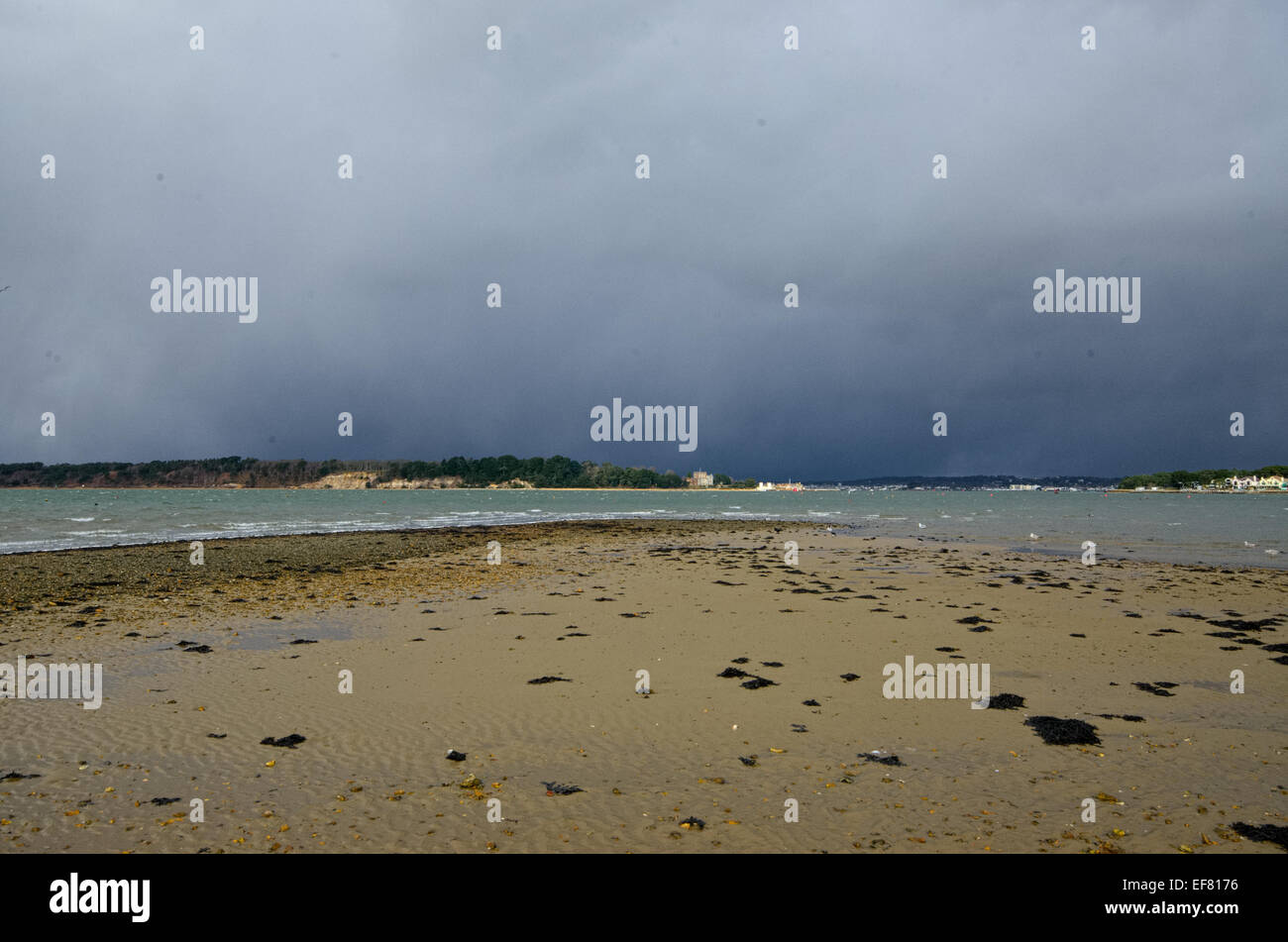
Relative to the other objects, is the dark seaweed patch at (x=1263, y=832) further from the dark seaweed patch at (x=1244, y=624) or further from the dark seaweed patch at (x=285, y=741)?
the dark seaweed patch at (x=1244, y=624)

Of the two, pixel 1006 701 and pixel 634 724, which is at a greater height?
pixel 634 724

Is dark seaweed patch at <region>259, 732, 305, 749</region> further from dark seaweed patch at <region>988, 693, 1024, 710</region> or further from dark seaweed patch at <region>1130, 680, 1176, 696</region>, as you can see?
dark seaweed patch at <region>1130, 680, 1176, 696</region>

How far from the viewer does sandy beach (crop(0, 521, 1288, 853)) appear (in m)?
5.98

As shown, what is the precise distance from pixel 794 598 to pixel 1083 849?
14.2 metres

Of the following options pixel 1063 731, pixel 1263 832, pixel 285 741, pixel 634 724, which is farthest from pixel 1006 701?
pixel 285 741

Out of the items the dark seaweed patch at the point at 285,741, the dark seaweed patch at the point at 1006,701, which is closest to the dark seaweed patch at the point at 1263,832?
the dark seaweed patch at the point at 1006,701

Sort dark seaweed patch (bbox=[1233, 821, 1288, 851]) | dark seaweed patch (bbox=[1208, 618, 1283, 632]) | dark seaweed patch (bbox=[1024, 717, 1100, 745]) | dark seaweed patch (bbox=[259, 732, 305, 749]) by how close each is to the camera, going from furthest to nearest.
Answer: dark seaweed patch (bbox=[1208, 618, 1283, 632]) < dark seaweed patch (bbox=[1024, 717, 1100, 745]) < dark seaweed patch (bbox=[259, 732, 305, 749]) < dark seaweed patch (bbox=[1233, 821, 1288, 851])

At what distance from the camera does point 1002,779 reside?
707cm

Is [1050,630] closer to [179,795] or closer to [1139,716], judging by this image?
[1139,716]

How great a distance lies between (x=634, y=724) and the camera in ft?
29.2

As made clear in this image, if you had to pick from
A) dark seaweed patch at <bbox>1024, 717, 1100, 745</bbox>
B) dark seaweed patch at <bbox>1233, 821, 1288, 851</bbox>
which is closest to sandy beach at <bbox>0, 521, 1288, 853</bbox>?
dark seaweed patch at <bbox>1233, 821, 1288, 851</bbox>

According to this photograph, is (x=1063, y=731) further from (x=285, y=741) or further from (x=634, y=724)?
(x=285, y=741)
